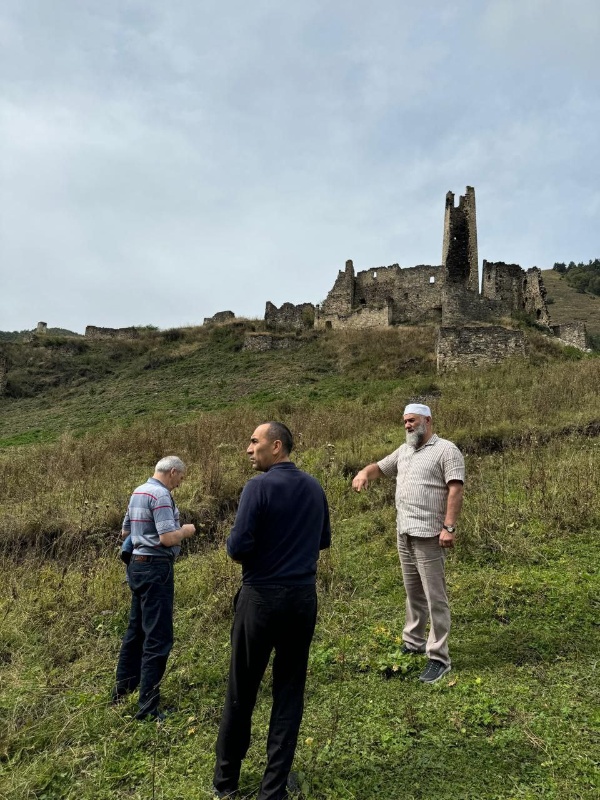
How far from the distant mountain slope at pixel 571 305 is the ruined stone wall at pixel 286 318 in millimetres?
23004

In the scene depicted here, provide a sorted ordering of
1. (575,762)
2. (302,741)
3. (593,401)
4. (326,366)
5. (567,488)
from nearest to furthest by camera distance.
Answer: (575,762) < (302,741) < (567,488) < (593,401) < (326,366)

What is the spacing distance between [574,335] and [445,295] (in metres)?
6.68

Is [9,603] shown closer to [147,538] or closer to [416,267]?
[147,538]

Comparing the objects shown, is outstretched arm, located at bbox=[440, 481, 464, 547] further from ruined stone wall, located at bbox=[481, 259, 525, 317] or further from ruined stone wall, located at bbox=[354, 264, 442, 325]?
ruined stone wall, located at bbox=[481, 259, 525, 317]

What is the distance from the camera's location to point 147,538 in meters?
3.89

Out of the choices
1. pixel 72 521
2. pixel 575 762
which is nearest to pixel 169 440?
pixel 72 521

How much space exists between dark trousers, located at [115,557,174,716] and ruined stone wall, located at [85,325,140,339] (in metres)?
30.1

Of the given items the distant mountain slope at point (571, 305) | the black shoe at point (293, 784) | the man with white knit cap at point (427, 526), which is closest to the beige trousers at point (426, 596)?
the man with white knit cap at point (427, 526)

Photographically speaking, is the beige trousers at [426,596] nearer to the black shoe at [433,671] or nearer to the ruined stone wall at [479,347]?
the black shoe at [433,671]

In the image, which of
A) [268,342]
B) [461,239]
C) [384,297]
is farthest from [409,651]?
[461,239]

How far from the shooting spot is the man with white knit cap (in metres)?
3.93

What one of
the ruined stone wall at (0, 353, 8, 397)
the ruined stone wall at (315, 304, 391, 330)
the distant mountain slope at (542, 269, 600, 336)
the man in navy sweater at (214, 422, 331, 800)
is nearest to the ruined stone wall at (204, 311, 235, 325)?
the ruined stone wall at (315, 304, 391, 330)

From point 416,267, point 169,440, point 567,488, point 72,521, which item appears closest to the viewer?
point 567,488

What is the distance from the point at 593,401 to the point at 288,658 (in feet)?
34.6
